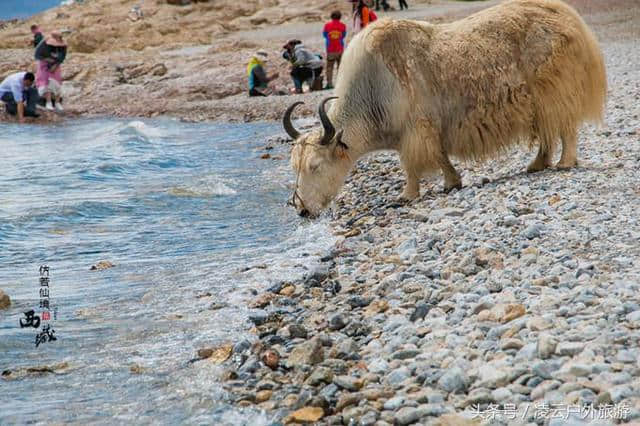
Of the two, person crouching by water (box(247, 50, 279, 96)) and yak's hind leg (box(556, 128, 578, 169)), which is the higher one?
yak's hind leg (box(556, 128, 578, 169))

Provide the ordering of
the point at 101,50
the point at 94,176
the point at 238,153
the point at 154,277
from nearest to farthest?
1. the point at 154,277
2. the point at 94,176
3. the point at 238,153
4. the point at 101,50

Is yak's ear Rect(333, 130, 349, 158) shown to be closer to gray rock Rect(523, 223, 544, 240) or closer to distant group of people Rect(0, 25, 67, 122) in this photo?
gray rock Rect(523, 223, 544, 240)

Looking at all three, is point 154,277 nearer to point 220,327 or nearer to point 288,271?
point 288,271

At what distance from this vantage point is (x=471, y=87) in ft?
26.1

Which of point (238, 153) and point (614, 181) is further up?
point (614, 181)

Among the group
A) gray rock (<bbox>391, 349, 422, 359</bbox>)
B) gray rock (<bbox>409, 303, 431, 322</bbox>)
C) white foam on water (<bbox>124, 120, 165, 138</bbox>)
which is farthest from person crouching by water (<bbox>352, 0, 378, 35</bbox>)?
gray rock (<bbox>391, 349, 422, 359</bbox>)

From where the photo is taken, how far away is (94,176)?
46.4 feet

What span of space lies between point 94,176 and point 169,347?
8979mm

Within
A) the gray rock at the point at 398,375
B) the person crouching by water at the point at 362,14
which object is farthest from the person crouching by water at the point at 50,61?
the gray rock at the point at 398,375

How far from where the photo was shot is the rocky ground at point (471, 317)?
381cm

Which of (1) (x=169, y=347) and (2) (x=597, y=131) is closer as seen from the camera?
(1) (x=169, y=347)

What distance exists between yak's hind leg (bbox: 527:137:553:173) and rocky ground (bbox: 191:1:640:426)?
306 millimetres

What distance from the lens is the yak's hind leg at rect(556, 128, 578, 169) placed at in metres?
8.02

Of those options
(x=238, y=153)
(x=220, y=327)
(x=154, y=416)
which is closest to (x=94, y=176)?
(x=238, y=153)
